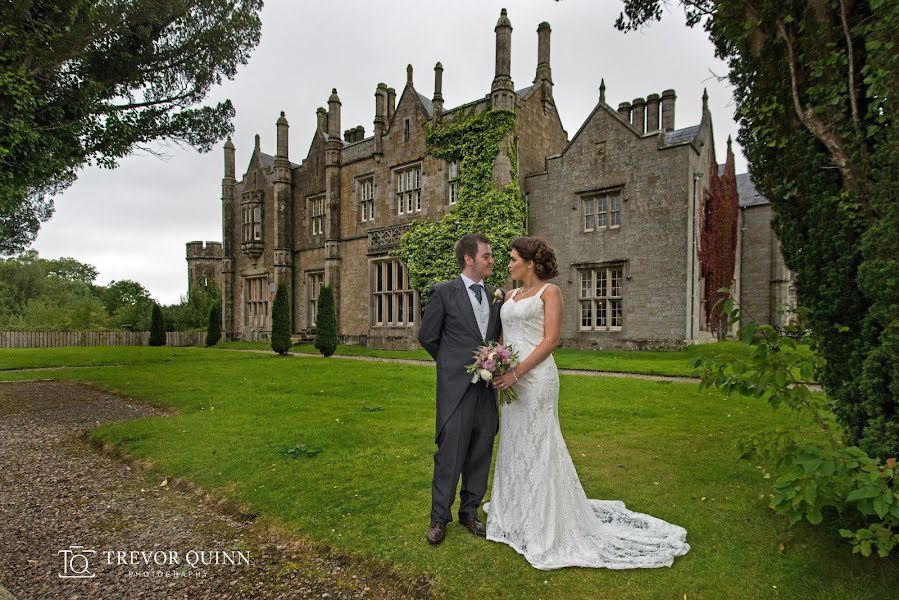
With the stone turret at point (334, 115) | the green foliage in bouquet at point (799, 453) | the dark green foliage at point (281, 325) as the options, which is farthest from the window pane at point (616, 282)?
the stone turret at point (334, 115)

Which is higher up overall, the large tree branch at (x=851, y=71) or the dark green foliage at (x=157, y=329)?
the large tree branch at (x=851, y=71)

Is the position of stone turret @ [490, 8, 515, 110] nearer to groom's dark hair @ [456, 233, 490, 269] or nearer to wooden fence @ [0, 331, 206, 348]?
groom's dark hair @ [456, 233, 490, 269]

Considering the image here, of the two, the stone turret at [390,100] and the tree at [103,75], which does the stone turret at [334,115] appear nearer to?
the stone turret at [390,100]

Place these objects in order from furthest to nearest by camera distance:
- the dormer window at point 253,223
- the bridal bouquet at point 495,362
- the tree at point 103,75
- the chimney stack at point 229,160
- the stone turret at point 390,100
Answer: the chimney stack at point 229,160 < the dormer window at point 253,223 < the stone turret at point 390,100 < the tree at point 103,75 < the bridal bouquet at point 495,362

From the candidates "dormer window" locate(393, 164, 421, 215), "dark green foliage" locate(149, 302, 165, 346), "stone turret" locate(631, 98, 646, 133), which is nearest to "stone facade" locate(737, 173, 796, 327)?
"stone turret" locate(631, 98, 646, 133)

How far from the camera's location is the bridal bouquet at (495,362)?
3436mm

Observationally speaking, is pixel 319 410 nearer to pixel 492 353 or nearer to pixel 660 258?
pixel 492 353

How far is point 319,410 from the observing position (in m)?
8.14

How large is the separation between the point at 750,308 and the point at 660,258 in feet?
37.4

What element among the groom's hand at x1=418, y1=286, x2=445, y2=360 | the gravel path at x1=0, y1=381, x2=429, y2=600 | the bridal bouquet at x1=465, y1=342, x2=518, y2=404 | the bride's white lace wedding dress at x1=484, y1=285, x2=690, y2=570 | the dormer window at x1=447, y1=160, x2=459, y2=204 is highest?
the dormer window at x1=447, y1=160, x2=459, y2=204

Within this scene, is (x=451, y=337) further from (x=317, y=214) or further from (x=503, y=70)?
(x=317, y=214)

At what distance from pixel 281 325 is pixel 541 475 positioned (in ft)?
60.6

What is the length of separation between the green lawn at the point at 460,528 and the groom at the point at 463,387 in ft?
0.98

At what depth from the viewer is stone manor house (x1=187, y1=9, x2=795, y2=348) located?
1697cm
